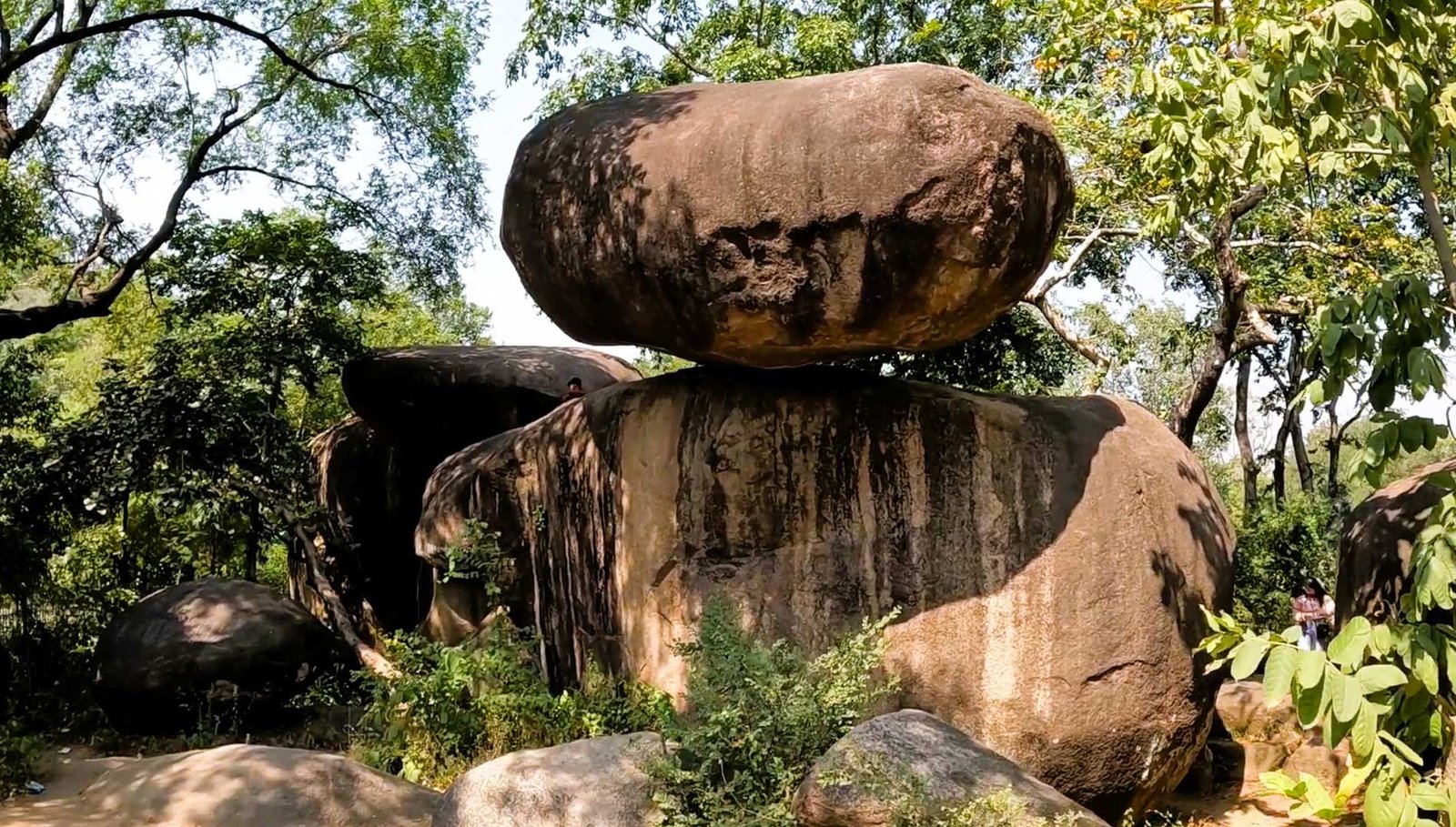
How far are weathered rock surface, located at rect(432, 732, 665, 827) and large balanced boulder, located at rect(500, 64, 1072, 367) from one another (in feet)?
8.38

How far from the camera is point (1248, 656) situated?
2.86 metres

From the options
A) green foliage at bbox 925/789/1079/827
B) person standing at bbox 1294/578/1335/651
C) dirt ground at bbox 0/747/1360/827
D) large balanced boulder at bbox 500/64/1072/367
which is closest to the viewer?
green foliage at bbox 925/789/1079/827

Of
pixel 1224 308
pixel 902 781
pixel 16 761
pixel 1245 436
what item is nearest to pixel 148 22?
pixel 16 761

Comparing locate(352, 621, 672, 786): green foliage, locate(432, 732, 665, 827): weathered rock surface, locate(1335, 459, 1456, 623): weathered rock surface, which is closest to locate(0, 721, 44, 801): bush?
locate(352, 621, 672, 786): green foliage

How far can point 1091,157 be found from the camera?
1077 cm

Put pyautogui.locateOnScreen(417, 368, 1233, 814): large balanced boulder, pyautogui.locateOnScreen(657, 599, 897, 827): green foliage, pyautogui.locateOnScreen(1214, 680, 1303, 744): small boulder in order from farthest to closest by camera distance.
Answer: pyautogui.locateOnScreen(1214, 680, 1303, 744): small boulder < pyautogui.locateOnScreen(417, 368, 1233, 814): large balanced boulder < pyautogui.locateOnScreen(657, 599, 897, 827): green foliage

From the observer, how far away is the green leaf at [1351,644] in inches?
115

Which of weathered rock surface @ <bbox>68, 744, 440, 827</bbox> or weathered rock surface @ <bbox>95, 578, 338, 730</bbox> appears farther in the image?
weathered rock surface @ <bbox>95, 578, 338, 730</bbox>

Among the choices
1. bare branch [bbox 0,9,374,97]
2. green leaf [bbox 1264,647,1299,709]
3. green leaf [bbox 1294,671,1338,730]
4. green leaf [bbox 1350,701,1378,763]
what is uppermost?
bare branch [bbox 0,9,374,97]

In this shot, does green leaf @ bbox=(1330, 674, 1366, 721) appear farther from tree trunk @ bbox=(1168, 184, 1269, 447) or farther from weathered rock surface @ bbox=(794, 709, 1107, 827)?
tree trunk @ bbox=(1168, 184, 1269, 447)

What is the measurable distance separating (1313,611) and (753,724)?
728 cm

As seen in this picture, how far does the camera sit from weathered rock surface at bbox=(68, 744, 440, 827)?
6.14 meters

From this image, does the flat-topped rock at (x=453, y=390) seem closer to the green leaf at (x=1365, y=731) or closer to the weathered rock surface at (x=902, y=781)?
the weathered rock surface at (x=902, y=781)

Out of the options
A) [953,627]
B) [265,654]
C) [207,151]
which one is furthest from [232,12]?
[953,627]
